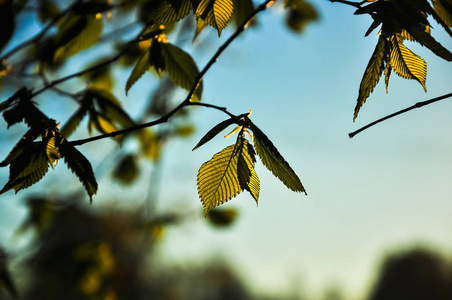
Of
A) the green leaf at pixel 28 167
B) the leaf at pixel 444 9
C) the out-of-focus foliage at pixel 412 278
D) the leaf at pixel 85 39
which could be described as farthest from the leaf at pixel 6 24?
the out-of-focus foliage at pixel 412 278

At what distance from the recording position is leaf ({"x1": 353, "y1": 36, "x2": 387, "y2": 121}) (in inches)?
23.0

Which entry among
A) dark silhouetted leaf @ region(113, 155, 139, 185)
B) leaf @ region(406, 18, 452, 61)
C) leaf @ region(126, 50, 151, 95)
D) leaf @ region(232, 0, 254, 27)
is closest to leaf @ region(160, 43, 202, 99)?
Result: leaf @ region(126, 50, 151, 95)

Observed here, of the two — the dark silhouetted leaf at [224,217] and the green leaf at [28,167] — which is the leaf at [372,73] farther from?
the dark silhouetted leaf at [224,217]

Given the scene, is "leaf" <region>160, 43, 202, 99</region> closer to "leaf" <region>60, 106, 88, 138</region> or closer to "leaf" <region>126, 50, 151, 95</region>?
"leaf" <region>126, 50, 151, 95</region>

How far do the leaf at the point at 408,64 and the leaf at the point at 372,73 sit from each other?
0.15ft

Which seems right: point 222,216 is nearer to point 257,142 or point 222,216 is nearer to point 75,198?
point 75,198

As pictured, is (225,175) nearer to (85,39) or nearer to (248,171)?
(248,171)

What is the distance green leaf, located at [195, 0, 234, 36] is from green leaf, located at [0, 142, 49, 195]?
1.19ft

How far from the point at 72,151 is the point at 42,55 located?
2.57 feet

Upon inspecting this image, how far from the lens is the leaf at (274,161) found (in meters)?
0.60

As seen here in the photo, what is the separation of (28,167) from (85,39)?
0.60 meters

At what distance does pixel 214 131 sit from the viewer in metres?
0.60

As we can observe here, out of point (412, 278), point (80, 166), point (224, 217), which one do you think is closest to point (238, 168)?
point (80, 166)

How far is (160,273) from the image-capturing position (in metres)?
20.7
